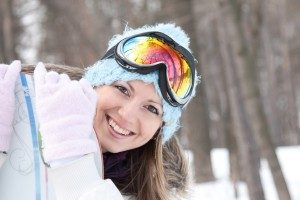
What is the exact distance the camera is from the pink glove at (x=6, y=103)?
1.81m

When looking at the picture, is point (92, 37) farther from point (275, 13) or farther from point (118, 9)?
point (275, 13)

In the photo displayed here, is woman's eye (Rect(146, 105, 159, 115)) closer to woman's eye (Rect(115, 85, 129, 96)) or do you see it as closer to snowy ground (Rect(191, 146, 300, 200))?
woman's eye (Rect(115, 85, 129, 96))

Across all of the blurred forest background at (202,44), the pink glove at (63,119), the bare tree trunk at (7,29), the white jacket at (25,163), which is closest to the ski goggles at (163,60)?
the white jacket at (25,163)

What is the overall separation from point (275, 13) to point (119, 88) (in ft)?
58.4

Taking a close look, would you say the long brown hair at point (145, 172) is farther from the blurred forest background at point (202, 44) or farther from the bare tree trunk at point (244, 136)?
the bare tree trunk at point (244, 136)

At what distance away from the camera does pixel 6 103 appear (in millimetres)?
1832

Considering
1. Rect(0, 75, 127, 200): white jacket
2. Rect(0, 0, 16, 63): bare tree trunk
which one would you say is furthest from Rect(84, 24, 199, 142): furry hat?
Rect(0, 0, 16, 63): bare tree trunk

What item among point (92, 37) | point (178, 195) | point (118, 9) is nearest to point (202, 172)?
point (118, 9)

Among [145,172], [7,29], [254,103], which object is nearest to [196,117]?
[7,29]

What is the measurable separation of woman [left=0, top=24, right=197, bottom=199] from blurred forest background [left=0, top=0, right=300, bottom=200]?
248cm

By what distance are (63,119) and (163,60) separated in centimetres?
76

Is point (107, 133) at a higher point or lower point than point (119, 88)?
lower

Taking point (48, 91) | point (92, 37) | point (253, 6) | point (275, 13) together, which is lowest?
point (48, 91)

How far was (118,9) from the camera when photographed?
1153 centimetres
